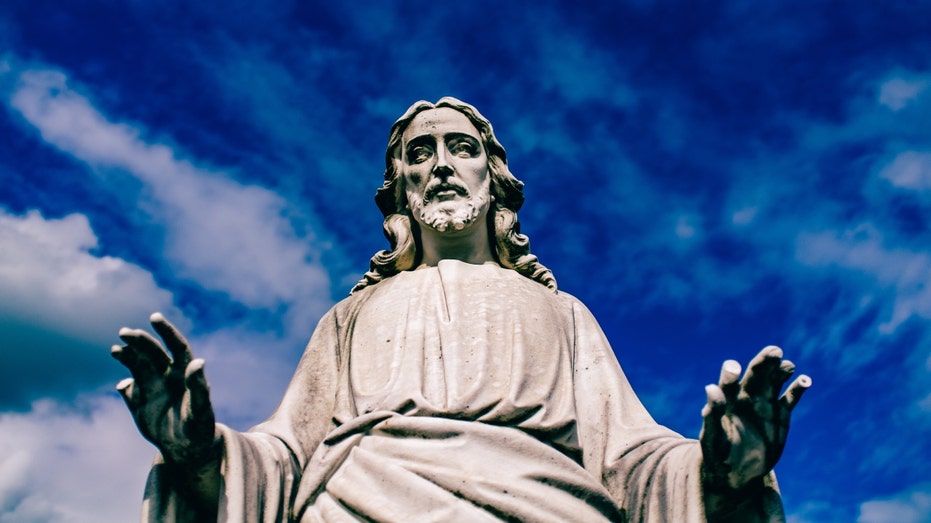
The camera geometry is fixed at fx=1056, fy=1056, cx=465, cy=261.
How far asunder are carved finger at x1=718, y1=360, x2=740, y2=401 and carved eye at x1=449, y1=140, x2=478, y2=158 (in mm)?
4042

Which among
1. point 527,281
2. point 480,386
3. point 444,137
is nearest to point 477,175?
point 444,137

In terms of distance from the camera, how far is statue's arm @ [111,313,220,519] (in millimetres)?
6336

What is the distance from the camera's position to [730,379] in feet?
19.9

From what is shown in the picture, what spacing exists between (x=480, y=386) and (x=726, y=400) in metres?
1.92

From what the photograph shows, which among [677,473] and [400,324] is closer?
[677,473]

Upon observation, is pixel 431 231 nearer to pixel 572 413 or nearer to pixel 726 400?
pixel 572 413

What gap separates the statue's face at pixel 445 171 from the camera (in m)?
9.20

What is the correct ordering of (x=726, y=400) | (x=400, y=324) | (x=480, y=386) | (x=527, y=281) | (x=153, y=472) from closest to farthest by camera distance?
(x=726, y=400) < (x=153, y=472) < (x=480, y=386) < (x=400, y=324) < (x=527, y=281)

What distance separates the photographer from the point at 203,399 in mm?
6457

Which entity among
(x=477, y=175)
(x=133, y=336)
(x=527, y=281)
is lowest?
(x=133, y=336)

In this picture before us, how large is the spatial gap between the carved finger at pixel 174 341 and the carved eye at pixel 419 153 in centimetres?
368

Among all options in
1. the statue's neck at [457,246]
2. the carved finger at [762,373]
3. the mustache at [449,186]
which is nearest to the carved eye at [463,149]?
the mustache at [449,186]

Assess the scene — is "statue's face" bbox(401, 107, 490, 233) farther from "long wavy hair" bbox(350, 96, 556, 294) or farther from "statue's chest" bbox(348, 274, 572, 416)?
"statue's chest" bbox(348, 274, 572, 416)

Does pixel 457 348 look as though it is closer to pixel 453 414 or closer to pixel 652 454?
pixel 453 414
